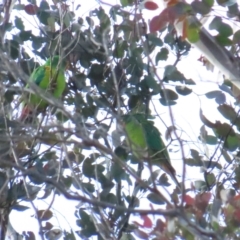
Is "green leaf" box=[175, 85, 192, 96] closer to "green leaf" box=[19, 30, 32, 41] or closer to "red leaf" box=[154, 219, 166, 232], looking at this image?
"green leaf" box=[19, 30, 32, 41]

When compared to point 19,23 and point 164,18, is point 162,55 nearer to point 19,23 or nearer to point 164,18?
point 19,23

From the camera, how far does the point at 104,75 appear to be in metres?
3.67

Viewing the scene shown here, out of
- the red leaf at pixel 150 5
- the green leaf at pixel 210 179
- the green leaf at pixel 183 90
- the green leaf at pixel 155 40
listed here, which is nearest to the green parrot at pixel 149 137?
the green leaf at pixel 210 179

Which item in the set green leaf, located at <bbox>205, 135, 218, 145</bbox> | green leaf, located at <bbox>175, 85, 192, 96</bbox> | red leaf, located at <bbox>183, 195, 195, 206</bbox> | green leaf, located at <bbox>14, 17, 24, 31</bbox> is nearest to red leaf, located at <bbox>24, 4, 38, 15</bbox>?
green leaf, located at <bbox>14, 17, 24, 31</bbox>

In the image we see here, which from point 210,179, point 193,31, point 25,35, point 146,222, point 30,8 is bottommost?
point 146,222

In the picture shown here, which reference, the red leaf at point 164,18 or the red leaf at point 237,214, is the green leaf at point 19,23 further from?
the red leaf at point 237,214

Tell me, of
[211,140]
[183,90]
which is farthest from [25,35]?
[211,140]

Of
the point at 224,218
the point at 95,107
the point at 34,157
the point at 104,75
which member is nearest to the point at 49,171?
the point at 34,157

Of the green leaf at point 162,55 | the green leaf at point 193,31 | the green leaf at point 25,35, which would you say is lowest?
the green leaf at point 193,31

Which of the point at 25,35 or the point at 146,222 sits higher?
the point at 25,35

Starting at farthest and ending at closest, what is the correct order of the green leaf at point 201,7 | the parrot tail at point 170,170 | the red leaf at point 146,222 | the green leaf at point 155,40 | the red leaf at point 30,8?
the red leaf at point 30,8 < the green leaf at point 155,40 < the parrot tail at point 170,170 < the green leaf at point 201,7 < the red leaf at point 146,222

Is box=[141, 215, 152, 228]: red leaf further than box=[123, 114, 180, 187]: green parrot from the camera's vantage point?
No

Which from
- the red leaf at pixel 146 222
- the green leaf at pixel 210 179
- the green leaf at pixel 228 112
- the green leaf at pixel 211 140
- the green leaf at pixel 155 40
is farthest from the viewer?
the green leaf at pixel 155 40

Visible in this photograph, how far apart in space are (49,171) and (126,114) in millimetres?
666
